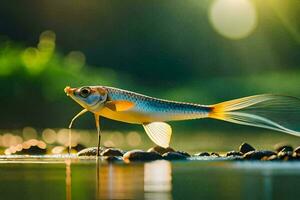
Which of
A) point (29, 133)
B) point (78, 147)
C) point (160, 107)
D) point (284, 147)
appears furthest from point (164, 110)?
point (29, 133)

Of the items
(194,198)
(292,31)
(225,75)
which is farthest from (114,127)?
(194,198)

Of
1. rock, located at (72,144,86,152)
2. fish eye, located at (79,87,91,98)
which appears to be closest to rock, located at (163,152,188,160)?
fish eye, located at (79,87,91,98)

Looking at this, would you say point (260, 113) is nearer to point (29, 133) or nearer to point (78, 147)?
point (78, 147)

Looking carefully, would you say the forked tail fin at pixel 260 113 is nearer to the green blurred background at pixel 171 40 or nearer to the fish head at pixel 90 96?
the fish head at pixel 90 96

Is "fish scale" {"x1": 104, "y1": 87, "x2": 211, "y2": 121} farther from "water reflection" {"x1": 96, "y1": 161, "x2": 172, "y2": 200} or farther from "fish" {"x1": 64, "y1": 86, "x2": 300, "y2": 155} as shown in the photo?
"water reflection" {"x1": 96, "y1": 161, "x2": 172, "y2": 200}

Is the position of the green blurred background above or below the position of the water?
above

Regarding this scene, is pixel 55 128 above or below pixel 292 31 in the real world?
below

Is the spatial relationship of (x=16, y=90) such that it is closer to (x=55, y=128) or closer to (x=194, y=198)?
(x=55, y=128)
